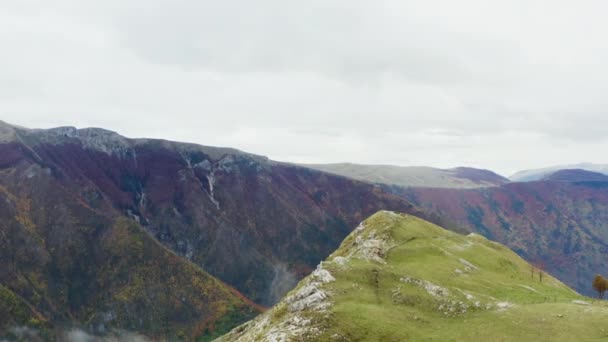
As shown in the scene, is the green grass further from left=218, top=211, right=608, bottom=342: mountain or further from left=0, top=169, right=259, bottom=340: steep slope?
left=0, top=169, right=259, bottom=340: steep slope

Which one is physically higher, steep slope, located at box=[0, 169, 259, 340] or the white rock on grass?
the white rock on grass

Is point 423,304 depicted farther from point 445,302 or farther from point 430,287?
point 430,287

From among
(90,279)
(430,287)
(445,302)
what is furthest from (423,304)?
(90,279)

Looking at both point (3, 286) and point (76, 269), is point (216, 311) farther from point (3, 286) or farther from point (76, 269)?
point (3, 286)

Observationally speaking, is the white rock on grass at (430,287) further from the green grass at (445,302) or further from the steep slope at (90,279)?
the steep slope at (90,279)

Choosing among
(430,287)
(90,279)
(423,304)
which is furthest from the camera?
(90,279)

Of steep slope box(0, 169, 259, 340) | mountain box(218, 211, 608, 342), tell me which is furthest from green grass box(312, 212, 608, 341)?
steep slope box(0, 169, 259, 340)

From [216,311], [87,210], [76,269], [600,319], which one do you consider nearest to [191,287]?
[216,311]
